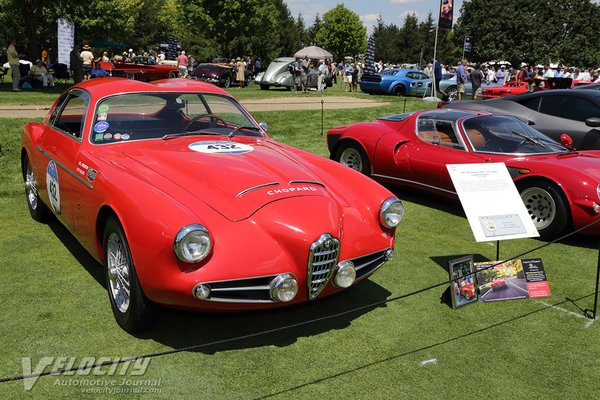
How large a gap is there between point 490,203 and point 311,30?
9918cm

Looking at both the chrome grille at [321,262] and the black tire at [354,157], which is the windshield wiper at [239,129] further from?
the black tire at [354,157]

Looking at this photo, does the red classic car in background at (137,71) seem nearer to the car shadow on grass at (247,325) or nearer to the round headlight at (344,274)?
the car shadow on grass at (247,325)

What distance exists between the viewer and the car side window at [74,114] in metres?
4.73

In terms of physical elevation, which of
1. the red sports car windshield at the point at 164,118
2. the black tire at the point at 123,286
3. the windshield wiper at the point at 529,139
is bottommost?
the black tire at the point at 123,286

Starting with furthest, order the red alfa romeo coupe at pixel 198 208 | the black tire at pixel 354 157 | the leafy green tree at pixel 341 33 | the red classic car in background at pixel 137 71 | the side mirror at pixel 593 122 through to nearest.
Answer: the leafy green tree at pixel 341 33 < the red classic car in background at pixel 137 71 < the side mirror at pixel 593 122 < the black tire at pixel 354 157 < the red alfa romeo coupe at pixel 198 208

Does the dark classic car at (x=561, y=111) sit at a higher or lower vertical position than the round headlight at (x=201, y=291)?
higher

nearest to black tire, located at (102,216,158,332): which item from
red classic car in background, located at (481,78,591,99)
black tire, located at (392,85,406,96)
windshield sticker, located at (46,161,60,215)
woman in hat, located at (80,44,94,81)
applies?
windshield sticker, located at (46,161,60,215)

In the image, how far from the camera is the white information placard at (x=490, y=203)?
14.4 feet

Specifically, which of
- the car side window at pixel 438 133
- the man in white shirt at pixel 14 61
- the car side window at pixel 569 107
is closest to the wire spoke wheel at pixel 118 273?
the car side window at pixel 438 133

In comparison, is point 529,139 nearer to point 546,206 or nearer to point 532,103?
point 546,206

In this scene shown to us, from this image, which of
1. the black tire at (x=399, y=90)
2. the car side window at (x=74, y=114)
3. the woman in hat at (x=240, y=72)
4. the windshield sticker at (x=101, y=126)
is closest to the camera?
the windshield sticker at (x=101, y=126)

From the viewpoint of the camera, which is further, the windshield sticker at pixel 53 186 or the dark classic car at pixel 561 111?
the dark classic car at pixel 561 111

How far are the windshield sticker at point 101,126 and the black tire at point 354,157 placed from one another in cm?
392

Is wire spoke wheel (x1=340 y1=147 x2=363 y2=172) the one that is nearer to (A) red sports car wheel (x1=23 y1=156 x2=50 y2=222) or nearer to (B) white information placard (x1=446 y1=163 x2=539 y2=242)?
(B) white information placard (x1=446 y1=163 x2=539 y2=242)
